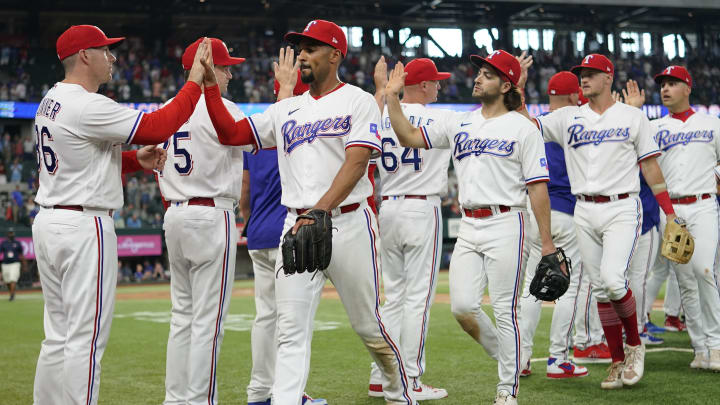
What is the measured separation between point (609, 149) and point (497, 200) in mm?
1436

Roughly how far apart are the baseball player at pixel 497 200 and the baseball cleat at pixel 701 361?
7.51 feet

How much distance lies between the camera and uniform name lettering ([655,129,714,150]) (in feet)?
23.1

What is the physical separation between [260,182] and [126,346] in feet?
14.9

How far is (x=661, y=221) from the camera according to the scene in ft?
24.8

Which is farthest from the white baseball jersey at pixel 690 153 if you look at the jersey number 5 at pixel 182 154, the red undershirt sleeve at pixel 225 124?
the jersey number 5 at pixel 182 154

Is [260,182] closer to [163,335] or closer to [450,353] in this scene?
[450,353]

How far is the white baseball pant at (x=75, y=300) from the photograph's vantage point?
4.13m

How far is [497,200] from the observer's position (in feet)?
16.9

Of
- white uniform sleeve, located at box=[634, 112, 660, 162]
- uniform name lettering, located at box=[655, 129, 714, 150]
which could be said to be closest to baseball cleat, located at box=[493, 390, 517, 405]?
white uniform sleeve, located at box=[634, 112, 660, 162]

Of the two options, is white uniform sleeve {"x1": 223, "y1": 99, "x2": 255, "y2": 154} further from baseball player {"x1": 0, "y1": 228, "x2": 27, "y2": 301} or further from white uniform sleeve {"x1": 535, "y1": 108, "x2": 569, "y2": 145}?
baseball player {"x1": 0, "y1": 228, "x2": 27, "y2": 301}

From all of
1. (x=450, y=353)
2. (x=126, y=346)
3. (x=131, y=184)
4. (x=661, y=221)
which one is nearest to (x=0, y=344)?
(x=126, y=346)

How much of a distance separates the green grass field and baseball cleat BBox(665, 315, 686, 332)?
387 mm

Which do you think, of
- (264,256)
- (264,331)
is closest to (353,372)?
(264,331)

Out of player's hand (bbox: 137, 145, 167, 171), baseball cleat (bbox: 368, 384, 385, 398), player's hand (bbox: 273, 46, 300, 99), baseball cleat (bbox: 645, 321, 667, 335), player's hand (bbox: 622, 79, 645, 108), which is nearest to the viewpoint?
player's hand (bbox: 137, 145, 167, 171)
